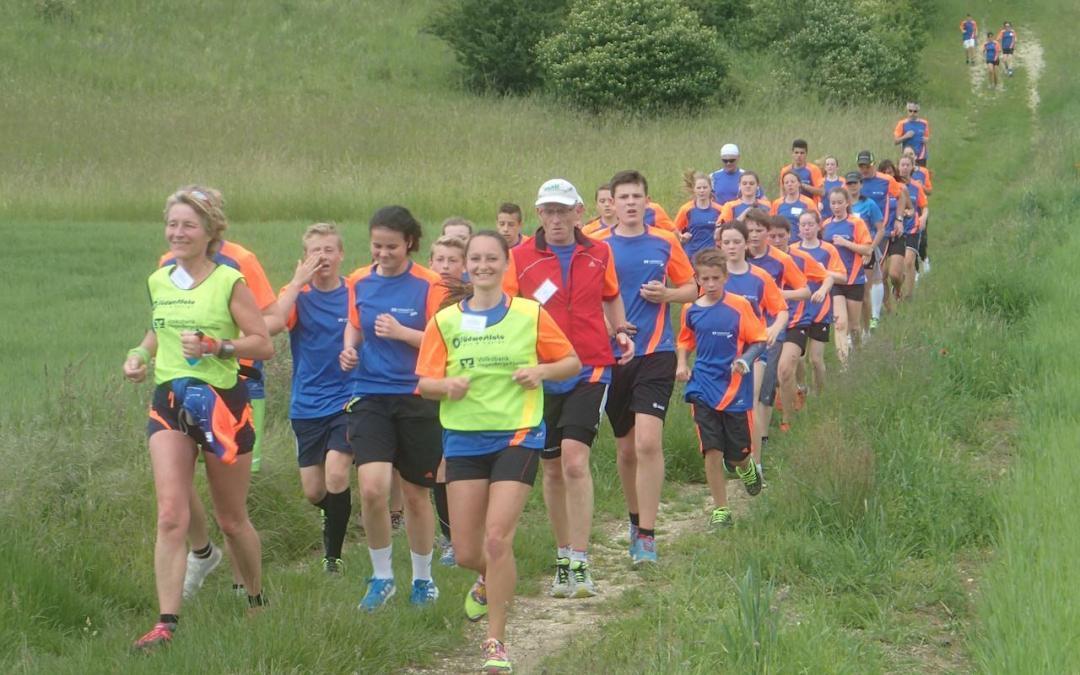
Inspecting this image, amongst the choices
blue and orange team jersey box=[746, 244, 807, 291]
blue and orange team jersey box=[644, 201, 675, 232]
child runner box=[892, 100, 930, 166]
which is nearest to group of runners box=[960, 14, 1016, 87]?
child runner box=[892, 100, 930, 166]

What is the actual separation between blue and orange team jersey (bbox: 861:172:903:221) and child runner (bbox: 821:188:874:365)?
8.72ft

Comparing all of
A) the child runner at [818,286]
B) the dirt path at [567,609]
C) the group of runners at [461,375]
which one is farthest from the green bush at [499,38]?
the dirt path at [567,609]

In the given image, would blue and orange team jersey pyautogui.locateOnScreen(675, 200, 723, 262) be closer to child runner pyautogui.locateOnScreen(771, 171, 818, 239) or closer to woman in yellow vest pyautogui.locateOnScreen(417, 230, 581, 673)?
child runner pyautogui.locateOnScreen(771, 171, 818, 239)

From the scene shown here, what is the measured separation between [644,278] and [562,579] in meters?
1.83

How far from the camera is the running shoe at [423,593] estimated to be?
22.4 feet

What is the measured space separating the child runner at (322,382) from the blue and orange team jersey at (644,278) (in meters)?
1.62

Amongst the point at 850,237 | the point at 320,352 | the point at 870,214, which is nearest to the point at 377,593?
the point at 320,352

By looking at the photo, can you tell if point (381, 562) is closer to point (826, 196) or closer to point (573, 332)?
point (573, 332)

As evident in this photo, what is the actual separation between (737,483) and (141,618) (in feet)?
15.8

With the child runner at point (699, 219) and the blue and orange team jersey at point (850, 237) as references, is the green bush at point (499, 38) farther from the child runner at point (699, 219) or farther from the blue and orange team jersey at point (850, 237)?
the blue and orange team jersey at point (850, 237)

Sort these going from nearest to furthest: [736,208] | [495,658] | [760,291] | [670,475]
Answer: [495,658] < [760,291] < [670,475] < [736,208]

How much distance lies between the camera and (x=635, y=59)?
36.8 meters

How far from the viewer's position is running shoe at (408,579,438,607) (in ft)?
22.4

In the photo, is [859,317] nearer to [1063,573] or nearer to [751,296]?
[751,296]
